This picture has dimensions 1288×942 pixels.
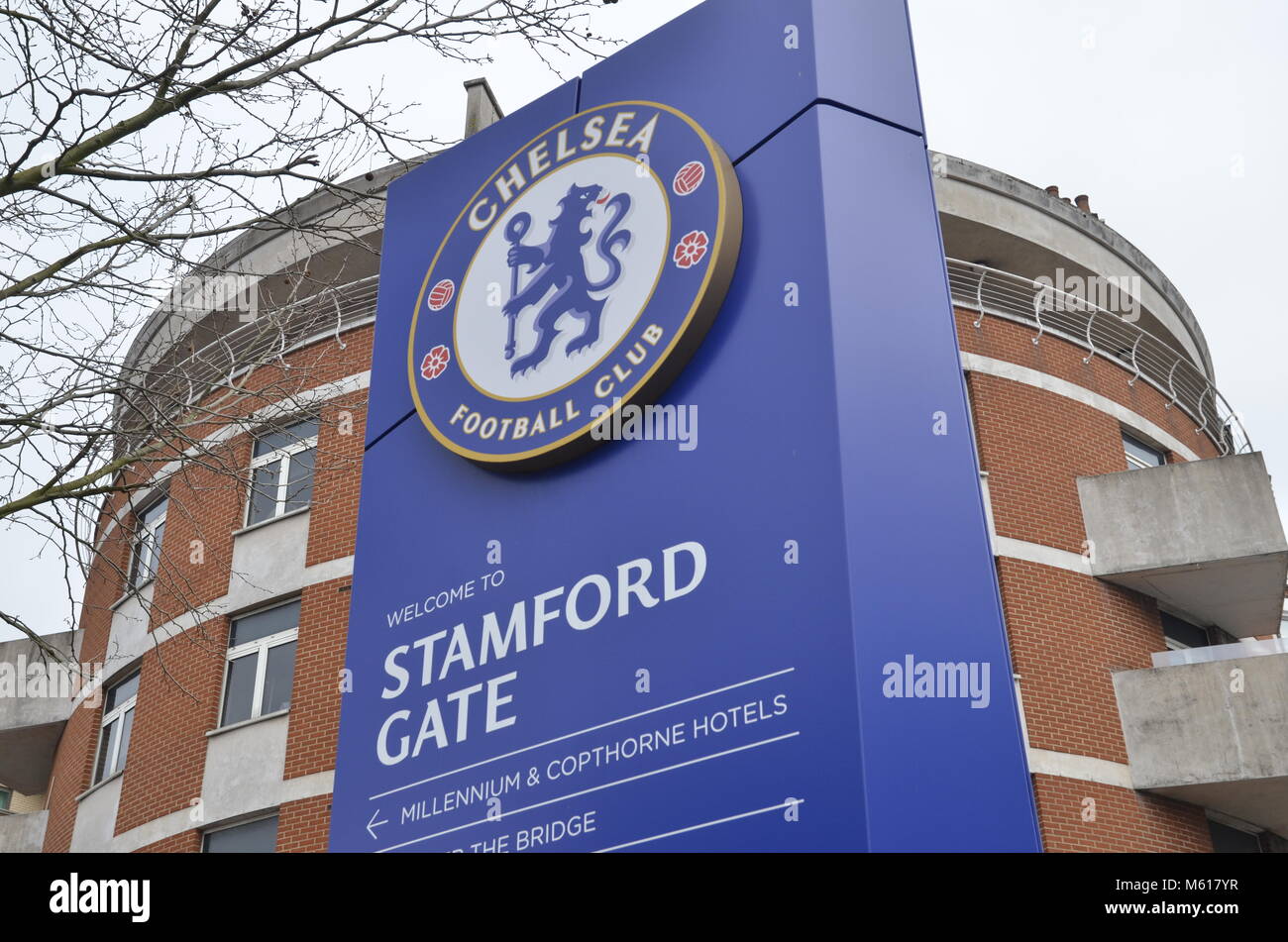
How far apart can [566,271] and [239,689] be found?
40.8 feet

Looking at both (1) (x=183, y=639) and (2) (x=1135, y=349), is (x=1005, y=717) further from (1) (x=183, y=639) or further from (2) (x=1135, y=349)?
(2) (x=1135, y=349)

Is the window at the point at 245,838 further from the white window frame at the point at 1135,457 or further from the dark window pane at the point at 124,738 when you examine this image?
the white window frame at the point at 1135,457

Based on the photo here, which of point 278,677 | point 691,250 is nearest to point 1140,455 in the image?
point 278,677

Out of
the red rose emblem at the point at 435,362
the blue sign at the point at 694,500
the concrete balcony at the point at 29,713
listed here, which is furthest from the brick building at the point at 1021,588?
the blue sign at the point at 694,500

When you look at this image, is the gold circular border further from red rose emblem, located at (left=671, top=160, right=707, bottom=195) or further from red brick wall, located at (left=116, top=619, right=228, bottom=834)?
red brick wall, located at (left=116, top=619, right=228, bottom=834)

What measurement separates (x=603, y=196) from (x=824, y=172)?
1.22 meters

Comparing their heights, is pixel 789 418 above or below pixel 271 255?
below

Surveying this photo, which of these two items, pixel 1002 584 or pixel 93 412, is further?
pixel 1002 584

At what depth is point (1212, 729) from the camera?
52.7 ft

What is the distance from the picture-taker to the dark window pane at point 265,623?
1773 cm

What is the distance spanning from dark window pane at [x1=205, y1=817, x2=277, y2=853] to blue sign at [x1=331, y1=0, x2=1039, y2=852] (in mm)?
10121

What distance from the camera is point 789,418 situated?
5.78 meters

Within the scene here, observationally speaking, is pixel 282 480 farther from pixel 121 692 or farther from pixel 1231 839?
pixel 1231 839
